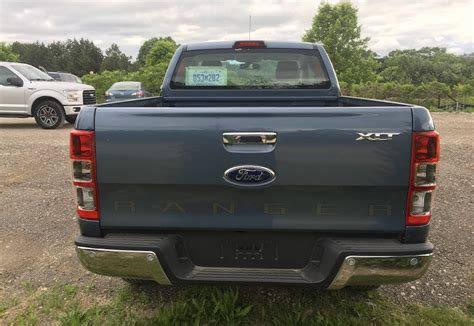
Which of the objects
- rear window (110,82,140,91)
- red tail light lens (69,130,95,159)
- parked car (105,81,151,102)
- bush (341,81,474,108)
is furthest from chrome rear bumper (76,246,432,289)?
bush (341,81,474,108)

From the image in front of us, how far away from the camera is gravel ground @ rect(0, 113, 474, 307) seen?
3.47m

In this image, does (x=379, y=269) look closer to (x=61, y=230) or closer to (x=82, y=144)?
(x=82, y=144)

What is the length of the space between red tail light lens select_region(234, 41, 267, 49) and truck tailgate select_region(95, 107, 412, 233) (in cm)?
210

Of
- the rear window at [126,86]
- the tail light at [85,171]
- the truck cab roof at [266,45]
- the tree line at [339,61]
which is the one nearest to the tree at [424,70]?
the tree line at [339,61]

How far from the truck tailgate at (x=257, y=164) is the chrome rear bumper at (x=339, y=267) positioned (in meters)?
0.17

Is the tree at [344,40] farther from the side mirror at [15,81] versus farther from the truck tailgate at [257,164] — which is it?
the truck tailgate at [257,164]

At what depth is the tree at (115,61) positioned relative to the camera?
250ft

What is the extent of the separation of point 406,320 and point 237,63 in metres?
2.72

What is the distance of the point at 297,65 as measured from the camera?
4219 millimetres

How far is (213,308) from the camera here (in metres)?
3.02

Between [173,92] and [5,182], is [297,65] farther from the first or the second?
[5,182]

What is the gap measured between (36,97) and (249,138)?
36.3 feet

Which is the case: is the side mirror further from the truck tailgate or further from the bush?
the bush

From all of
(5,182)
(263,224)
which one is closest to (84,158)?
(263,224)
